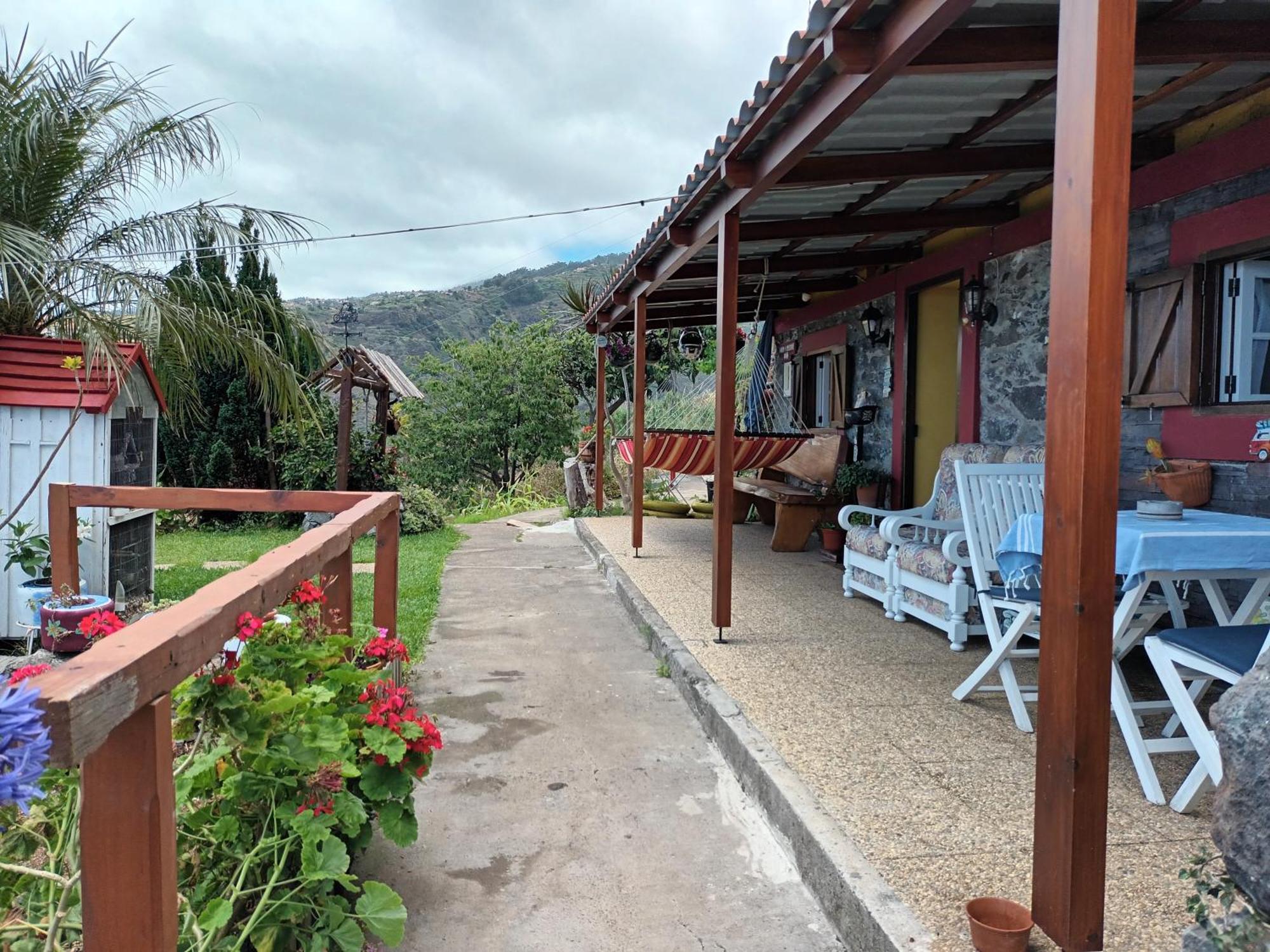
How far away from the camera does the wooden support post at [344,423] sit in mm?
8984

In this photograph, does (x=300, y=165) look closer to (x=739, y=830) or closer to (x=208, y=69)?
(x=208, y=69)

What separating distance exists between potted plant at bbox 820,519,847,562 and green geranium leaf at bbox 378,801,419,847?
4.73 m

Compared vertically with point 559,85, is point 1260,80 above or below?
below

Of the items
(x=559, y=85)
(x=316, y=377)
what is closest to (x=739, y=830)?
(x=316, y=377)

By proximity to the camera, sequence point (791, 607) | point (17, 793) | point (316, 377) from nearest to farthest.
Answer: point (17, 793) < point (791, 607) < point (316, 377)

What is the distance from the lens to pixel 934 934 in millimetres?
1672

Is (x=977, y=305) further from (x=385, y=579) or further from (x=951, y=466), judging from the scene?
(x=385, y=579)

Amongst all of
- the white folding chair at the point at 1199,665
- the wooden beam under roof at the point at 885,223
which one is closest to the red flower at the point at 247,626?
the white folding chair at the point at 1199,665

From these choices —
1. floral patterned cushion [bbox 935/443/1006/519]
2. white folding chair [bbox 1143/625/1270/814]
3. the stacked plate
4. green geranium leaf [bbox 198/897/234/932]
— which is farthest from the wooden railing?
floral patterned cushion [bbox 935/443/1006/519]

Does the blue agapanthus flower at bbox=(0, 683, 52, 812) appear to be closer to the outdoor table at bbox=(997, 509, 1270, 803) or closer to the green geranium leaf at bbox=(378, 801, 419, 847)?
the green geranium leaf at bbox=(378, 801, 419, 847)

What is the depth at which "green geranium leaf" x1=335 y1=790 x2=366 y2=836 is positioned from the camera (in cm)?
167

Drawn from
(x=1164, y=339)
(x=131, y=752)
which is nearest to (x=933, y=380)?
(x=1164, y=339)

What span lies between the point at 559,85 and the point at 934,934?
28564mm

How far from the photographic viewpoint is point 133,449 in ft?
18.4
